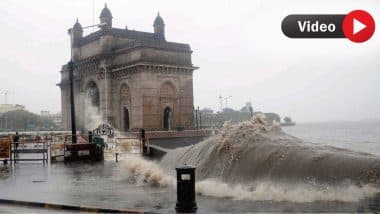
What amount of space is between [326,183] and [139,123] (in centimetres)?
4154

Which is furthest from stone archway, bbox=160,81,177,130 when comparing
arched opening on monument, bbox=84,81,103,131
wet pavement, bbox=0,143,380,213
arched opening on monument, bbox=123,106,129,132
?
wet pavement, bbox=0,143,380,213

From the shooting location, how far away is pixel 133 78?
168ft

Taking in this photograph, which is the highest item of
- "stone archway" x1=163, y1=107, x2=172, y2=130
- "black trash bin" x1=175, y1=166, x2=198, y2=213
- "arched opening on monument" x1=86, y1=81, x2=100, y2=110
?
"arched opening on monument" x1=86, y1=81, x2=100, y2=110

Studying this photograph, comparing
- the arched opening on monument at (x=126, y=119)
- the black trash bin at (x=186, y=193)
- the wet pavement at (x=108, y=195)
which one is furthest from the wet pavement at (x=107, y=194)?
the arched opening on monument at (x=126, y=119)

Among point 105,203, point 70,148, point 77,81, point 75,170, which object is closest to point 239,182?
point 105,203

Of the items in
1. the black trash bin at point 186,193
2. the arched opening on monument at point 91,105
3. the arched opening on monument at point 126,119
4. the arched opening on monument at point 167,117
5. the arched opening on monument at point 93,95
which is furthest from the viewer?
the arched opening on monument at point 93,95

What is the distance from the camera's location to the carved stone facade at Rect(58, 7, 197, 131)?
5041 centimetres

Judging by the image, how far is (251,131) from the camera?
1314cm

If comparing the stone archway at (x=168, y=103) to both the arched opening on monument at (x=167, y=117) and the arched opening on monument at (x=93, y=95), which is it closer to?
the arched opening on monument at (x=167, y=117)

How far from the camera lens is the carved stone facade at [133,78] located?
50.4m

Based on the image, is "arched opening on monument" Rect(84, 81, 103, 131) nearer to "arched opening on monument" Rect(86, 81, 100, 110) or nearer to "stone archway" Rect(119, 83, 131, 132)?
"arched opening on monument" Rect(86, 81, 100, 110)

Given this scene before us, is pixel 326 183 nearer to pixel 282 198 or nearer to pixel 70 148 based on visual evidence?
pixel 282 198

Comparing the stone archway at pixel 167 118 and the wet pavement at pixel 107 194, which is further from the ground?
the stone archway at pixel 167 118

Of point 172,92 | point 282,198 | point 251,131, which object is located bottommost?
point 282,198
